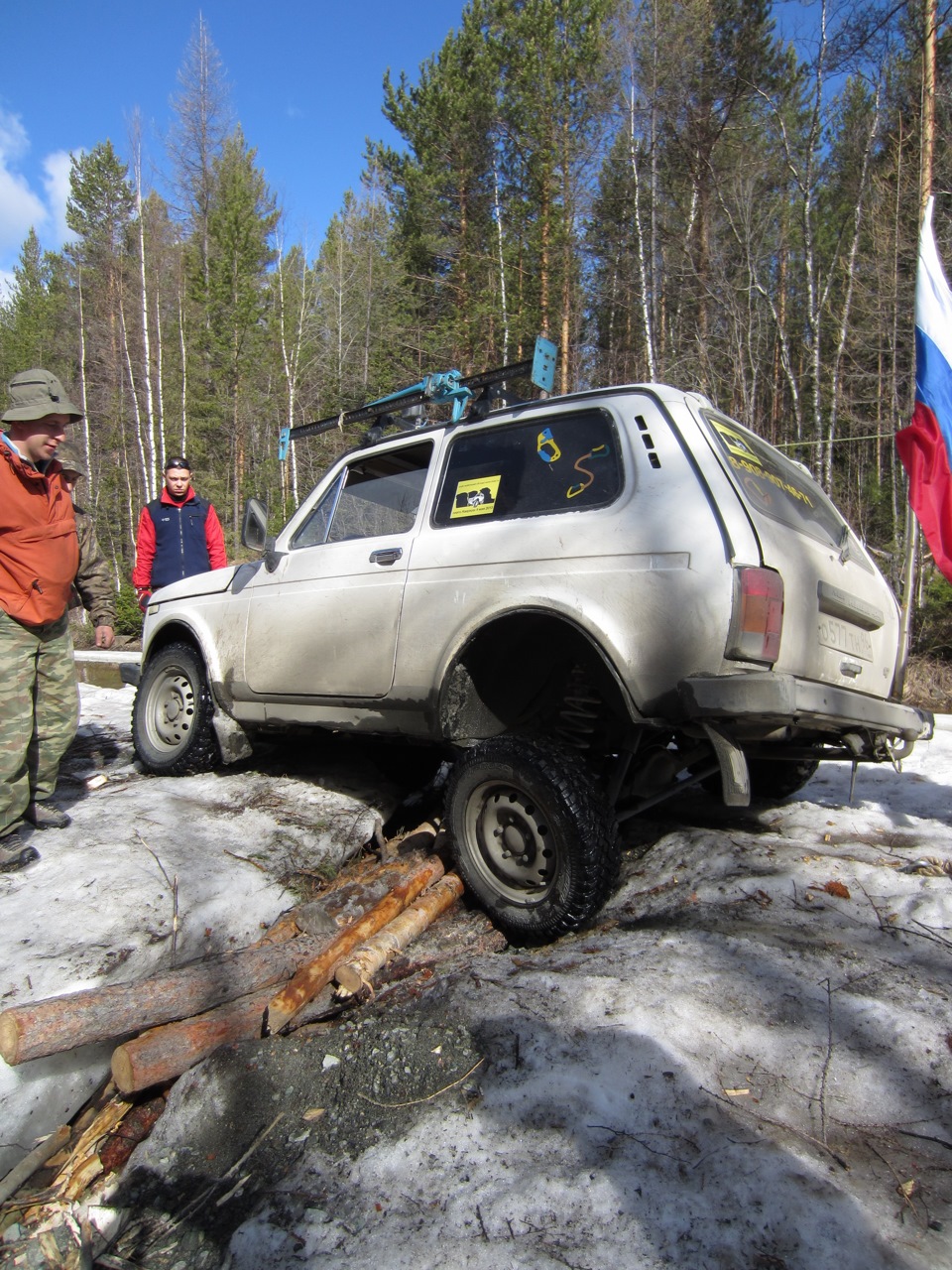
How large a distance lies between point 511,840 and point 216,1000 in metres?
1.21

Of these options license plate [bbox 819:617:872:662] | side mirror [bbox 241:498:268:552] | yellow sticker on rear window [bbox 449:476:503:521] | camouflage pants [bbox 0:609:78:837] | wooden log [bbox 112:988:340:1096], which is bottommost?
wooden log [bbox 112:988:340:1096]

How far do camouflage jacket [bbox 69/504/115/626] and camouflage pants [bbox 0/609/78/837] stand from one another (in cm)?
27

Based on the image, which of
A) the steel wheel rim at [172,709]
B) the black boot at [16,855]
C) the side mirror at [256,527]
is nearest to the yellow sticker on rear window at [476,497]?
the side mirror at [256,527]

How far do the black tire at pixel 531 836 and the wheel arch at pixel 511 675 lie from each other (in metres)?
0.23

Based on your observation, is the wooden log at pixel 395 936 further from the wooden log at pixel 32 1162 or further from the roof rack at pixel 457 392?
the roof rack at pixel 457 392

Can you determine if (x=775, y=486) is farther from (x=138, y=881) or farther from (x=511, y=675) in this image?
(x=138, y=881)

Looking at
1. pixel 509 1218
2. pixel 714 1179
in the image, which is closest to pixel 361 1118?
pixel 509 1218

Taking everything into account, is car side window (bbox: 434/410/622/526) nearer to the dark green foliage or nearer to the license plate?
the license plate

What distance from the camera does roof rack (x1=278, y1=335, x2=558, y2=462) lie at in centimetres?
352

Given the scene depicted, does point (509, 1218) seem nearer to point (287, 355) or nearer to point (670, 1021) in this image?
point (670, 1021)

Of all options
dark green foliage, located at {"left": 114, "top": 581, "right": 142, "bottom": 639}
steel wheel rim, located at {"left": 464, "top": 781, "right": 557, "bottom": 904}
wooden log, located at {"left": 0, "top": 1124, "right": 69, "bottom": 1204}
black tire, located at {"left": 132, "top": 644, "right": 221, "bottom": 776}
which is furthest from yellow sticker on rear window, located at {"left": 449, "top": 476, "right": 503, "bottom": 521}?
dark green foliage, located at {"left": 114, "top": 581, "right": 142, "bottom": 639}

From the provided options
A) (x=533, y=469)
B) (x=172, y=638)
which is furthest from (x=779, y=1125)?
(x=172, y=638)

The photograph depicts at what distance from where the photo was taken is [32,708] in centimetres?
334

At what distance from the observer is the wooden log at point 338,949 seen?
2.44 m
